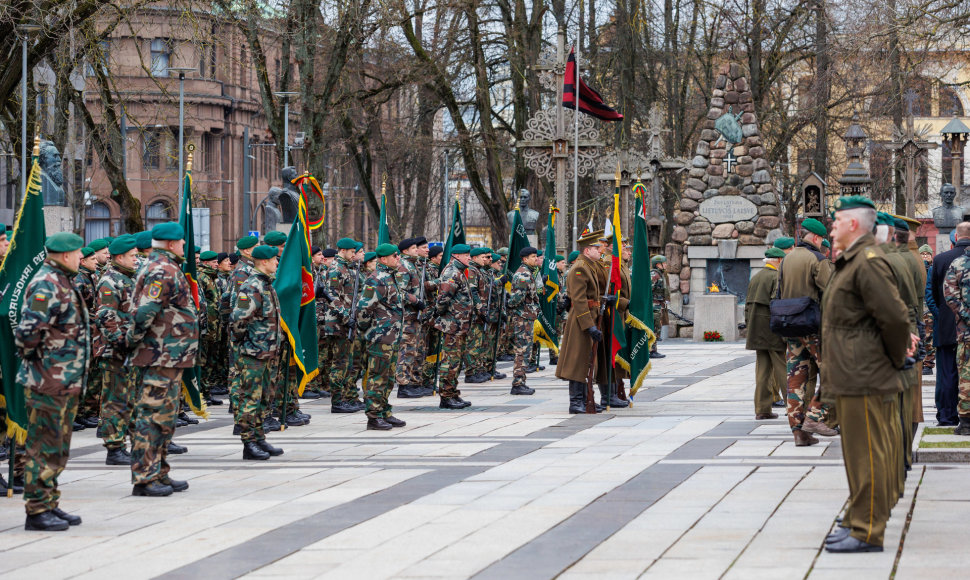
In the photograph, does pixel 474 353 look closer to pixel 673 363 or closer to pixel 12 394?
pixel 673 363

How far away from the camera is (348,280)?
56.1 feet

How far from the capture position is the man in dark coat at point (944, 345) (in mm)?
13359

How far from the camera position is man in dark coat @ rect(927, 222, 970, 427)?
13359mm

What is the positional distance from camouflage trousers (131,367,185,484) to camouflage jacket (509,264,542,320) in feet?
32.5

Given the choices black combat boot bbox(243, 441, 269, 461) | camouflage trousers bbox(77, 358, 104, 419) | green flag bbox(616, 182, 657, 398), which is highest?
green flag bbox(616, 182, 657, 398)

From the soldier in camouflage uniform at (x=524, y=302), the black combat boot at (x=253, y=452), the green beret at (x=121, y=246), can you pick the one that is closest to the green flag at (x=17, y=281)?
the green beret at (x=121, y=246)

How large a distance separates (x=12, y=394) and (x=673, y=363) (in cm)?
1649

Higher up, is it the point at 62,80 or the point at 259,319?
the point at 62,80

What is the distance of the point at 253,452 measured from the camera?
12.1 m

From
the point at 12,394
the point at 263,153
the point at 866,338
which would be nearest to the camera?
the point at 866,338

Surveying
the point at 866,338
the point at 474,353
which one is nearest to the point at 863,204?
the point at 866,338

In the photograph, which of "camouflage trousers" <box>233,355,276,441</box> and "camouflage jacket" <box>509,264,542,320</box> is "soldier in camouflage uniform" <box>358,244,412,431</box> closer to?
"camouflage trousers" <box>233,355,276,441</box>

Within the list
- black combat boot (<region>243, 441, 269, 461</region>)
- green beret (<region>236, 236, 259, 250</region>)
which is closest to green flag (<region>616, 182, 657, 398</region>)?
green beret (<region>236, 236, 259, 250</region>)

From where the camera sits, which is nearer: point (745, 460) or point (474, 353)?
point (745, 460)
